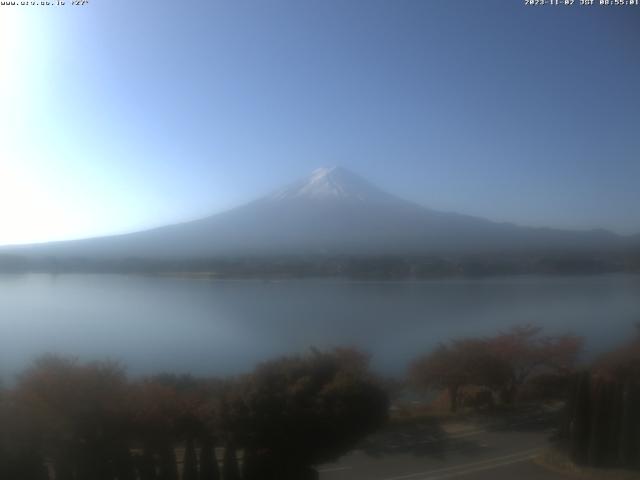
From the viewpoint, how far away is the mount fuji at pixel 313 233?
2.25 metres

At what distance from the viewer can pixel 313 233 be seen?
235 cm

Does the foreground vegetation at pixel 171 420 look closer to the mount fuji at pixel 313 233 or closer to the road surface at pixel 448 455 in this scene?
the road surface at pixel 448 455

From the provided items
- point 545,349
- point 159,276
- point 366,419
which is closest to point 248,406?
point 366,419

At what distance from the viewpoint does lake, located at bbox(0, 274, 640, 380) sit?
2.13m

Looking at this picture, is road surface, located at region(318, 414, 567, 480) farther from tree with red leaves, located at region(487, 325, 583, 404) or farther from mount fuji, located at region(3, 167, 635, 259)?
mount fuji, located at region(3, 167, 635, 259)

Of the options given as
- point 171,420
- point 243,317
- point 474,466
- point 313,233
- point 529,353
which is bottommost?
point 474,466

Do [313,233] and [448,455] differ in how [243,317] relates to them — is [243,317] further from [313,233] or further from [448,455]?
[448,455]

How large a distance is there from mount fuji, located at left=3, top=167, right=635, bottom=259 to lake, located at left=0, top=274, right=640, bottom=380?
13 cm

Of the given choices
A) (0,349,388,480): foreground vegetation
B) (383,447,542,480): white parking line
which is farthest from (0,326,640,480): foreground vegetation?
(383,447,542,480): white parking line

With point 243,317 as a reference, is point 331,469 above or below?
below

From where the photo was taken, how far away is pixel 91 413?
2004 millimetres

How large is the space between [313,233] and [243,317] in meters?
0.47

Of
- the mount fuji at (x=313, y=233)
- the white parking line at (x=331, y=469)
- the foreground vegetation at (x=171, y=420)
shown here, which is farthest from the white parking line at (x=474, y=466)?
the mount fuji at (x=313, y=233)

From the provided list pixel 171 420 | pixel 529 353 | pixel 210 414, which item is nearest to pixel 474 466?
pixel 529 353
